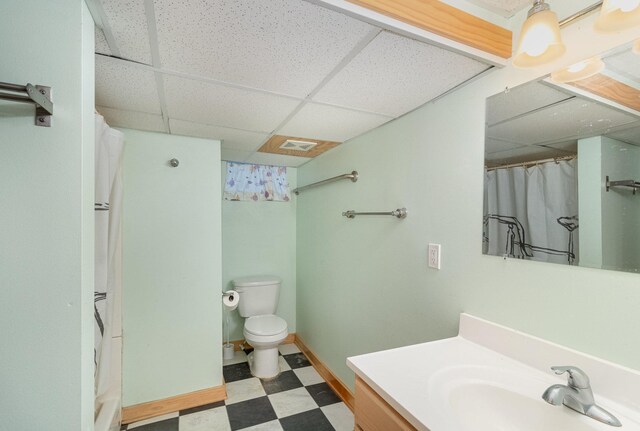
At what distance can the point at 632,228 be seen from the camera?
2.34ft

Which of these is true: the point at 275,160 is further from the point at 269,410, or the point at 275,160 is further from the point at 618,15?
the point at 618,15

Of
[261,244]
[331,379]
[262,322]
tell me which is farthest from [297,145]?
[331,379]

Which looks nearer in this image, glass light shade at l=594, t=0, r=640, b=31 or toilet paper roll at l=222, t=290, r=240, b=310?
glass light shade at l=594, t=0, r=640, b=31

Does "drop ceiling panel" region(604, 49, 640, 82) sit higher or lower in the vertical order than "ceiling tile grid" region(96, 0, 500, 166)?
lower

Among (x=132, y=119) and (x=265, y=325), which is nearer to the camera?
(x=132, y=119)

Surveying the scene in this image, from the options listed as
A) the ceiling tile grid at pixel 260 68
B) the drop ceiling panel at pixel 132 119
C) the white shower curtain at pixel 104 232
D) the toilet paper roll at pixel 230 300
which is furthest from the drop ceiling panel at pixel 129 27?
the toilet paper roll at pixel 230 300

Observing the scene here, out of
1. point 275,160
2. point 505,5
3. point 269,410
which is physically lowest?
point 269,410

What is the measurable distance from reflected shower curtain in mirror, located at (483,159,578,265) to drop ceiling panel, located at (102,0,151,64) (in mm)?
1255

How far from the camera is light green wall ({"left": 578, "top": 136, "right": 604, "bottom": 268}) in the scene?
775 millimetres

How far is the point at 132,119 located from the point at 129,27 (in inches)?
36.8

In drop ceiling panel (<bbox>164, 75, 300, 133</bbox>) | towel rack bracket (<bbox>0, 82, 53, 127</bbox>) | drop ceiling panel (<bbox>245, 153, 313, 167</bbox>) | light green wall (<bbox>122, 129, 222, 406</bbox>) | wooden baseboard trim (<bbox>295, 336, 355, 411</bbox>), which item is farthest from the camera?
drop ceiling panel (<bbox>245, 153, 313, 167</bbox>)

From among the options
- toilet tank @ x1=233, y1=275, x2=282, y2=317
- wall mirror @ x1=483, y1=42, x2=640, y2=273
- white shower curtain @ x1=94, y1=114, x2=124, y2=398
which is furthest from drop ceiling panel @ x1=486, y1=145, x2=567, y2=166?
toilet tank @ x1=233, y1=275, x2=282, y2=317

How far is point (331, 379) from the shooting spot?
2143mm

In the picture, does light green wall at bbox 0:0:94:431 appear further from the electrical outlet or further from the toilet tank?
the toilet tank
